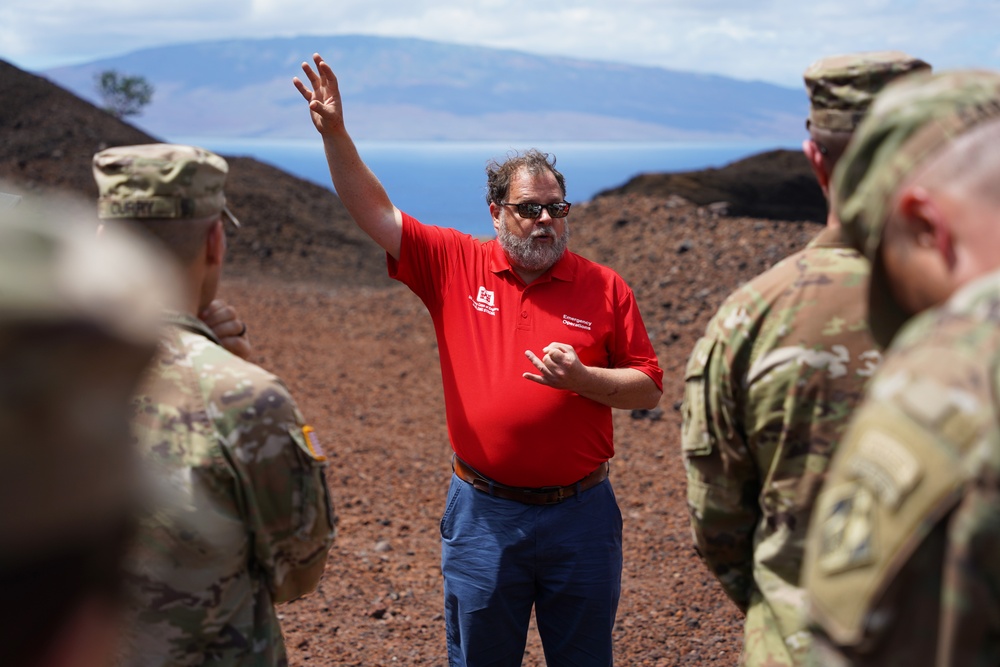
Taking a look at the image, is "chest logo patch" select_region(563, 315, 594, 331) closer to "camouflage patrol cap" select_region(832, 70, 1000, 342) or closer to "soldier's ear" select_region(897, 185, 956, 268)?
"camouflage patrol cap" select_region(832, 70, 1000, 342)

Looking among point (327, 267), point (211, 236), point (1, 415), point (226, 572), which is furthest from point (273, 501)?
point (327, 267)

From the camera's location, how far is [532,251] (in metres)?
3.81

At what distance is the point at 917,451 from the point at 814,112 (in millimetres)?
1381

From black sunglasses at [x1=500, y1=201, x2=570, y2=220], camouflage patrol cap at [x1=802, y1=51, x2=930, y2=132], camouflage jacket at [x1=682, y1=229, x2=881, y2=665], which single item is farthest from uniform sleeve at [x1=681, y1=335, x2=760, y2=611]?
black sunglasses at [x1=500, y1=201, x2=570, y2=220]

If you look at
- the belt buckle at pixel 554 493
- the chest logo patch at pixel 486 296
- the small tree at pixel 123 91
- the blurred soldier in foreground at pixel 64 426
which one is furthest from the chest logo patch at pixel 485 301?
the small tree at pixel 123 91

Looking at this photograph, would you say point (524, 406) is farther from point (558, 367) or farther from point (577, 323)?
point (577, 323)

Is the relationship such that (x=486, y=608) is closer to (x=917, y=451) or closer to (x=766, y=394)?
(x=766, y=394)

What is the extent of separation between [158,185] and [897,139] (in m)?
1.59

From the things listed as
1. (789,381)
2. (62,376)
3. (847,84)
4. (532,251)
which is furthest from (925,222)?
(532,251)

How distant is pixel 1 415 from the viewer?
3.40ft

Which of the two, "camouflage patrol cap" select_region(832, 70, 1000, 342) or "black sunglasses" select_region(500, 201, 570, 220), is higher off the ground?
"camouflage patrol cap" select_region(832, 70, 1000, 342)

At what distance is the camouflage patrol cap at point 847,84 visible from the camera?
2342 millimetres

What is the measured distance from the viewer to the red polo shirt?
357 cm

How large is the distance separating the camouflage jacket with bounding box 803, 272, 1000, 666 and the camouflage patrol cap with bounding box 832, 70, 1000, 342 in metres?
0.24
